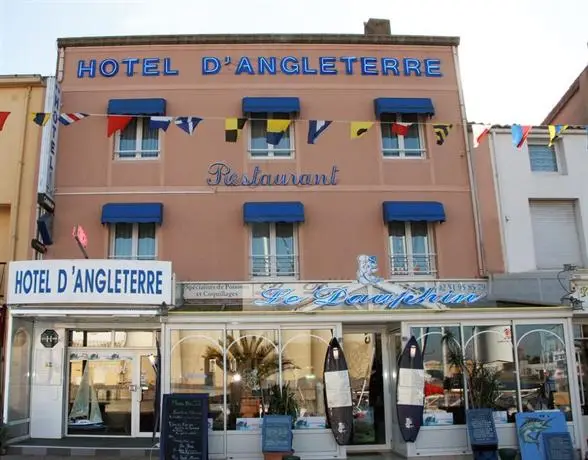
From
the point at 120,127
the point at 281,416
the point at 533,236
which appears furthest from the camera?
the point at 533,236

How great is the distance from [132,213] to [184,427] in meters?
5.09

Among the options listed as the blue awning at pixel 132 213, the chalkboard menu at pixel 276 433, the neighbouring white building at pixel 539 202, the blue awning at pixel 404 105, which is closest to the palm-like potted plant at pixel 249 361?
the chalkboard menu at pixel 276 433

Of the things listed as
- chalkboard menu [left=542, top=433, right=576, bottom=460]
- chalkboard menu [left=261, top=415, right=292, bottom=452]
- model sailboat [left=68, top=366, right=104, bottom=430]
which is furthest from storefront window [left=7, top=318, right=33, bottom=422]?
chalkboard menu [left=542, top=433, right=576, bottom=460]

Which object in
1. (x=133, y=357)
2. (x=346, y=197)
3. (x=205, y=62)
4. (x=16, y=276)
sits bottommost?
(x=133, y=357)

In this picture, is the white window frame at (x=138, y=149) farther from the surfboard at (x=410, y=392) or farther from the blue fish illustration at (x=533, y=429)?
the blue fish illustration at (x=533, y=429)

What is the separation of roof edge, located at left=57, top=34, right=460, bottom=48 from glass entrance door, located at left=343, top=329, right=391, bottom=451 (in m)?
7.23

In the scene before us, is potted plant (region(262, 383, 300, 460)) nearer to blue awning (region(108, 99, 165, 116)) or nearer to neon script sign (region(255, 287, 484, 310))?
neon script sign (region(255, 287, 484, 310))

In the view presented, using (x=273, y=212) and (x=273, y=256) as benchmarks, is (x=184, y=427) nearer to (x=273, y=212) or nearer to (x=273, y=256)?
(x=273, y=256)

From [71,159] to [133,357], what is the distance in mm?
4806

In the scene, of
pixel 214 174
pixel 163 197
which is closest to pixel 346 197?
pixel 214 174

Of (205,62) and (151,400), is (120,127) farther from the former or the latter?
(151,400)

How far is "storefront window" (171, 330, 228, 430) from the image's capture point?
37.9 feet

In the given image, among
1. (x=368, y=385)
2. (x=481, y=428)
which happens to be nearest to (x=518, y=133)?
(x=481, y=428)

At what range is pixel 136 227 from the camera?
14234 mm
